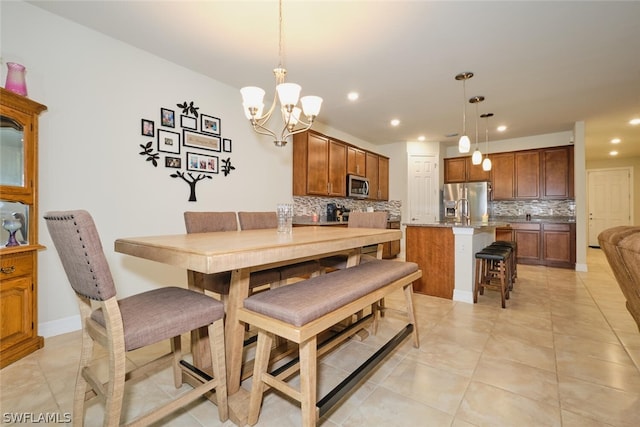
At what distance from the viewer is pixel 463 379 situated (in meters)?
1.73

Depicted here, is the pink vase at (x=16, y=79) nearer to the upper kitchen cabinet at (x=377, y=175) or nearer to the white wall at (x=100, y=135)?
the white wall at (x=100, y=135)

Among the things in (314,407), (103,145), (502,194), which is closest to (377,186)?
(502,194)

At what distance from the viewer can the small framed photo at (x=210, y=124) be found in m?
3.19

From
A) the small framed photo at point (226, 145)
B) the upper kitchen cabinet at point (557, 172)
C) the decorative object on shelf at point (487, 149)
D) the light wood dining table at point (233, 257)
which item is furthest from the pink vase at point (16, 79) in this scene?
the upper kitchen cabinet at point (557, 172)

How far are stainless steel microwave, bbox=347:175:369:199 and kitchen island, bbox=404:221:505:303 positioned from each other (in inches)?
68.6

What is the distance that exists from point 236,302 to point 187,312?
0.79 feet

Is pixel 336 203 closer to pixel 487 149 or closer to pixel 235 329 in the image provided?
pixel 487 149

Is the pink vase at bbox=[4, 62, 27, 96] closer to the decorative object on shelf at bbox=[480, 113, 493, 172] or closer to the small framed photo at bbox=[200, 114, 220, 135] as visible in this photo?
the small framed photo at bbox=[200, 114, 220, 135]

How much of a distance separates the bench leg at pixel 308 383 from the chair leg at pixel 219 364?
42 cm

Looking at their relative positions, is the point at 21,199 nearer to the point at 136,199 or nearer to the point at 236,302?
the point at 136,199

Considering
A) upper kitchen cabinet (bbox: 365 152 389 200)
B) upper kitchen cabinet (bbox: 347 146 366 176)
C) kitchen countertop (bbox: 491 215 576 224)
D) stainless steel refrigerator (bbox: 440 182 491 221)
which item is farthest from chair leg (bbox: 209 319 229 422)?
kitchen countertop (bbox: 491 215 576 224)

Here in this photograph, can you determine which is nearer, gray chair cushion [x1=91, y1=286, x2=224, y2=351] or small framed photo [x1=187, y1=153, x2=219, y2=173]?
gray chair cushion [x1=91, y1=286, x2=224, y2=351]

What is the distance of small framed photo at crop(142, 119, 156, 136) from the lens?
272 centimetres

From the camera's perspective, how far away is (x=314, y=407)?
1.20 m
